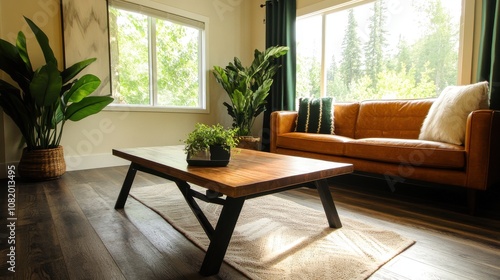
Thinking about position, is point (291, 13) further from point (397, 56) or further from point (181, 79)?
point (181, 79)

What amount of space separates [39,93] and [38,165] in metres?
0.65

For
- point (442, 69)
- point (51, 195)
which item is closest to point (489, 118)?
point (442, 69)

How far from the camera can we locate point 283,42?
370 centimetres

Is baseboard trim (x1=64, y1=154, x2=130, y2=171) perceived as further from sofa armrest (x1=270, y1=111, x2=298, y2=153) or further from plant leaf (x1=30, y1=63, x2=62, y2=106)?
sofa armrest (x1=270, y1=111, x2=298, y2=153)

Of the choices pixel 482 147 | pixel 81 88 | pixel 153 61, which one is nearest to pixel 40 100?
pixel 81 88

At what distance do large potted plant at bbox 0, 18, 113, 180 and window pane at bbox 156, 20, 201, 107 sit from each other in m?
1.13

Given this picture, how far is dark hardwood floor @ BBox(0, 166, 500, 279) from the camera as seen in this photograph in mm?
1083

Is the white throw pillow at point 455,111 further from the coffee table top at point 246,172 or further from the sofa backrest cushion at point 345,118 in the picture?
the coffee table top at point 246,172

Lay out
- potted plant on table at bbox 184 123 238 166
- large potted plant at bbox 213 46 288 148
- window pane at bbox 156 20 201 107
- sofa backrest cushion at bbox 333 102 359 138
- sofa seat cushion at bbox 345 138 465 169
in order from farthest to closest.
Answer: window pane at bbox 156 20 201 107, large potted plant at bbox 213 46 288 148, sofa backrest cushion at bbox 333 102 359 138, sofa seat cushion at bbox 345 138 465 169, potted plant on table at bbox 184 123 238 166

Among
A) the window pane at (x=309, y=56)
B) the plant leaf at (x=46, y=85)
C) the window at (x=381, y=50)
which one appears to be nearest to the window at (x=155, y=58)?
the plant leaf at (x=46, y=85)

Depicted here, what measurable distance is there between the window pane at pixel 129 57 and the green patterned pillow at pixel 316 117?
195cm

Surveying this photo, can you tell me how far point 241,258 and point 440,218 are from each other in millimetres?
1284

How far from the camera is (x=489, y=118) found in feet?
5.32

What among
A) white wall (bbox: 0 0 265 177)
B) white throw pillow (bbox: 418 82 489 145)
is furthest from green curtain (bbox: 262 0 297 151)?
white throw pillow (bbox: 418 82 489 145)
